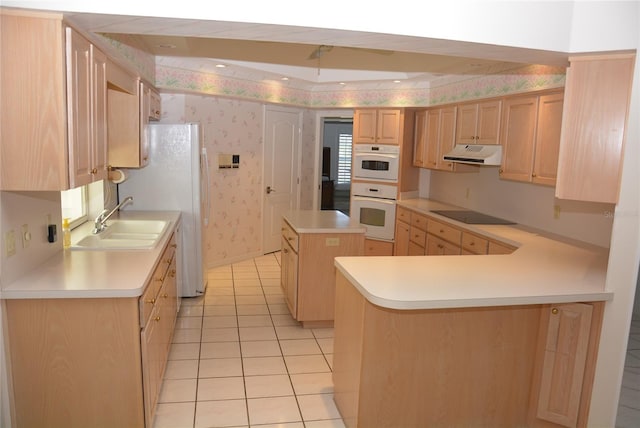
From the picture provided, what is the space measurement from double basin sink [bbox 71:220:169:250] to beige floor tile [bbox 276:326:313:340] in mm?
1265

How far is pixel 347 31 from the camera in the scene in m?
2.23

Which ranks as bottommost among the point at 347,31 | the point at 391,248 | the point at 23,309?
the point at 391,248

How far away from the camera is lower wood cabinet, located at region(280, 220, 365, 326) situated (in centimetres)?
393

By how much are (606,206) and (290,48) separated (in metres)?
3.20

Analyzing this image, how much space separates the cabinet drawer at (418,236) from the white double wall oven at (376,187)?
522mm

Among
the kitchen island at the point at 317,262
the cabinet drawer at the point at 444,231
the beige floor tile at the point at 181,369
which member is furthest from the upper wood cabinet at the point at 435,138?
the beige floor tile at the point at 181,369

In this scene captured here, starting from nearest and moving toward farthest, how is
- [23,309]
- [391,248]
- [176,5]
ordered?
1. [176,5]
2. [23,309]
3. [391,248]

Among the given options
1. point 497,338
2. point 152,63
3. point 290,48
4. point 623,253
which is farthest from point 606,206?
point 152,63

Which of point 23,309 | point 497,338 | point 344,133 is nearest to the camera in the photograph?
point 23,309

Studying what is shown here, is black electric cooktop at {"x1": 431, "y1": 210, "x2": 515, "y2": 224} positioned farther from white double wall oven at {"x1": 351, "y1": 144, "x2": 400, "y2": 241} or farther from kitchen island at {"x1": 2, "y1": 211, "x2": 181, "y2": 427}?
kitchen island at {"x1": 2, "y1": 211, "x2": 181, "y2": 427}

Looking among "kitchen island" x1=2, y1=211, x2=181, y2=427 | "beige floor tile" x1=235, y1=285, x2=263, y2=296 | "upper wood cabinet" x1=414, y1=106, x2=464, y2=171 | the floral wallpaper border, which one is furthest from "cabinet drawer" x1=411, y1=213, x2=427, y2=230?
"kitchen island" x1=2, y1=211, x2=181, y2=427

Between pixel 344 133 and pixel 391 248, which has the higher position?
pixel 344 133

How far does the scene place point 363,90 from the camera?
6215 mm

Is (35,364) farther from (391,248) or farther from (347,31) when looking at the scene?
(391,248)
